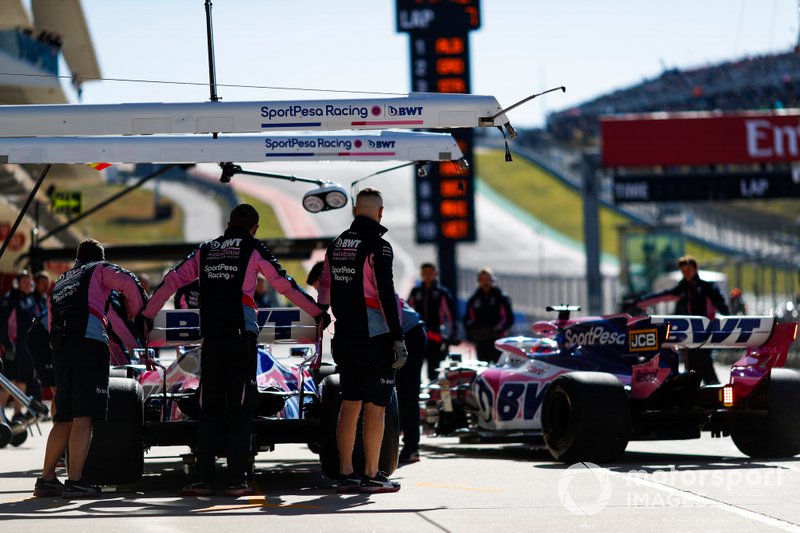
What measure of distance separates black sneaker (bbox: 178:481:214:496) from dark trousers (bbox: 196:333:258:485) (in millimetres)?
41

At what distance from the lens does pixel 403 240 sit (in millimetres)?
76812

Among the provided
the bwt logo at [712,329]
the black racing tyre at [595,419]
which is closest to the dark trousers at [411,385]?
the black racing tyre at [595,419]

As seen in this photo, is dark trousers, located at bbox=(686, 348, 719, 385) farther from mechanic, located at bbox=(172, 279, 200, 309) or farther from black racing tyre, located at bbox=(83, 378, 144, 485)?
black racing tyre, located at bbox=(83, 378, 144, 485)

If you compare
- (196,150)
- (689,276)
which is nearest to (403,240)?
(689,276)

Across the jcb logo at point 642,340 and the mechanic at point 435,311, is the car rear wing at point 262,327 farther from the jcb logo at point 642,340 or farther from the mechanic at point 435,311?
the mechanic at point 435,311

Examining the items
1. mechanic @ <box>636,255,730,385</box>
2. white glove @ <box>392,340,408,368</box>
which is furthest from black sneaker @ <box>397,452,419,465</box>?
mechanic @ <box>636,255,730,385</box>

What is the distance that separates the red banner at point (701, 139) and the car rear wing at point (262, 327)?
22.7 metres

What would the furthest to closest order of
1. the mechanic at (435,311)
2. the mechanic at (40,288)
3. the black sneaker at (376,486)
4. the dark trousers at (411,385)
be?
the mechanic at (40,288), the mechanic at (435,311), the dark trousers at (411,385), the black sneaker at (376,486)

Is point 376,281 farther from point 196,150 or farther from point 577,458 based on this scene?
point 577,458

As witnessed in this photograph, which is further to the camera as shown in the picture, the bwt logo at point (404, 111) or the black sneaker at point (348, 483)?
the bwt logo at point (404, 111)

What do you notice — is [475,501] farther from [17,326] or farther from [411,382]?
[17,326]

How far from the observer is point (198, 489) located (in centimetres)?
930

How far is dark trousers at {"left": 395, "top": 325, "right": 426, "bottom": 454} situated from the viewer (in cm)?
1226

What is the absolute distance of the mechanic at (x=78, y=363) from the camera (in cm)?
921
